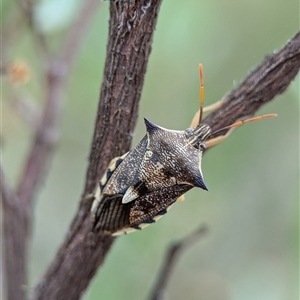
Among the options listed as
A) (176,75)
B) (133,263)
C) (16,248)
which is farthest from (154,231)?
(16,248)

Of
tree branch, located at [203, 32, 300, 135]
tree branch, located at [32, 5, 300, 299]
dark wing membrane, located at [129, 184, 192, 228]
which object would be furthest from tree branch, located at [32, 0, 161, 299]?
tree branch, located at [203, 32, 300, 135]

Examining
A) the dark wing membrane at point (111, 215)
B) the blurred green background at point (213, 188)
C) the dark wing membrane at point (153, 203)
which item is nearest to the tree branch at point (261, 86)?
the dark wing membrane at point (153, 203)

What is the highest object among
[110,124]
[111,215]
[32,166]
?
[32,166]

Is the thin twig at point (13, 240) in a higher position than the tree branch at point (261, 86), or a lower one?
lower

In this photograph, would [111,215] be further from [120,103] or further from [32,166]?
[32,166]

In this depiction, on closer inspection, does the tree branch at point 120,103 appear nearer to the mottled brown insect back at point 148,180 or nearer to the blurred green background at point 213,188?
the mottled brown insect back at point 148,180

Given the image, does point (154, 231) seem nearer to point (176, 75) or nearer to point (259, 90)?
point (176, 75)

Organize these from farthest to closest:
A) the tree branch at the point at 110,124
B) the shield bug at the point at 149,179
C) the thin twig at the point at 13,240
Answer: the thin twig at the point at 13,240
the shield bug at the point at 149,179
the tree branch at the point at 110,124

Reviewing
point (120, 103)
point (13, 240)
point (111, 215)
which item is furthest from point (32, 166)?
point (120, 103)

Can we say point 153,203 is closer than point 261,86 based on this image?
No
